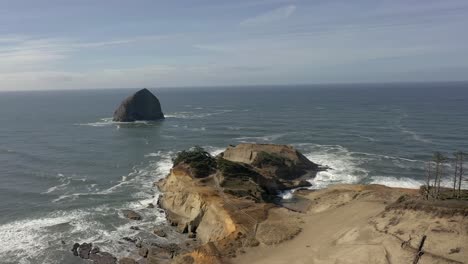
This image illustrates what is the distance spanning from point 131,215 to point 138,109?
101770 millimetres

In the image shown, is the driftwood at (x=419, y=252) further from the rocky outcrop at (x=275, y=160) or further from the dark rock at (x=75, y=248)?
the rocky outcrop at (x=275, y=160)

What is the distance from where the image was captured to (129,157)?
9506 cm

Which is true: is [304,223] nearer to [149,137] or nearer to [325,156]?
[325,156]

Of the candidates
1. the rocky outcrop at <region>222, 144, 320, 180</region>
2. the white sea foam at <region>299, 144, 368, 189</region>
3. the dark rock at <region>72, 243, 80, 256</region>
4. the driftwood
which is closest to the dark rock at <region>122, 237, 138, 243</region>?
the dark rock at <region>72, 243, 80, 256</region>

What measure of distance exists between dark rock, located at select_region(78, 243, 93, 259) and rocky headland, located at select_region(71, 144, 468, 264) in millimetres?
416

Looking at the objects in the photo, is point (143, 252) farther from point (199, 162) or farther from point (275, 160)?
point (275, 160)

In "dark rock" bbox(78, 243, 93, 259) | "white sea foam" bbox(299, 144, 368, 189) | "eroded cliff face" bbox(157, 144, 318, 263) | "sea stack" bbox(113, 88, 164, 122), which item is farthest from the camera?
"sea stack" bbox(113, 88, 164, 122)

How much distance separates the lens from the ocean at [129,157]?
5575 cm

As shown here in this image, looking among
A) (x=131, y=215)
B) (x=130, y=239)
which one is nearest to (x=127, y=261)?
(x=130, y=239)

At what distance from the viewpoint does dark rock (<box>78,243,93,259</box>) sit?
47969 mm

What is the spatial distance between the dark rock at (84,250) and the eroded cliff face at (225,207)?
10.8m

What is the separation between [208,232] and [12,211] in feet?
99.5

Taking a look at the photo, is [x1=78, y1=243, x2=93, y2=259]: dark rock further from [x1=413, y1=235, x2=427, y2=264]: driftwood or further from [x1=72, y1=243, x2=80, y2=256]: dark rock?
[x1=413, y1=235, x2=427, y2=264]: driftwood

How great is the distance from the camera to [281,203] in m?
62.8
